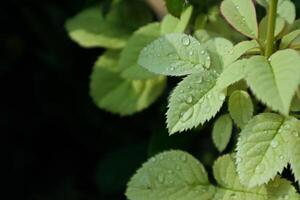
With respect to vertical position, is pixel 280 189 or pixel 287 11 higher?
pixel 287 11

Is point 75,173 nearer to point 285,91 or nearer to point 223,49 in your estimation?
point 223,49

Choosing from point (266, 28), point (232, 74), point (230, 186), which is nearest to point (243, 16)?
point (266, 28)

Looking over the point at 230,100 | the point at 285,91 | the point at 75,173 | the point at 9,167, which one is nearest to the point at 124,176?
the point at 75,173

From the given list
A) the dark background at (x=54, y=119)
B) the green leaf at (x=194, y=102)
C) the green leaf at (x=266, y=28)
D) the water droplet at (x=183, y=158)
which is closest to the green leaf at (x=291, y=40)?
the green leaf at (x=266, y=28)

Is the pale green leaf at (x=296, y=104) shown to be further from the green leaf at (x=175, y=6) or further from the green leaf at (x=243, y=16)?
the green leaf at (x=175, y=6)

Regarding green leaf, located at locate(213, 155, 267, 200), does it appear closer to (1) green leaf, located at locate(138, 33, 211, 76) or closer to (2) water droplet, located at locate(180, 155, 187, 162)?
(2) water droplet, located at locate(180, 155, 187, 162)

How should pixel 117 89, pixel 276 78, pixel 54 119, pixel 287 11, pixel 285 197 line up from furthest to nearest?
pixel 54 119 < pixel 117 89 < pixel 287 11 < pixel 285 197 < pixel 276 78

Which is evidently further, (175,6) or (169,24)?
(169,24)

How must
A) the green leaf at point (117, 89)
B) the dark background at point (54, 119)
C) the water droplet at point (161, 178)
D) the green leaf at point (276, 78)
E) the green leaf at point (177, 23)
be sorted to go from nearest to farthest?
the green leaf at point (276, 78), the water droplet at point (161, 178), the green leaf at point (177, 23), the green leaf at point (117, 89), the dark background at point (54, 119)

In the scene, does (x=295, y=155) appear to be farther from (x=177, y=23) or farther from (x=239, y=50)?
(x=177, y=23)
